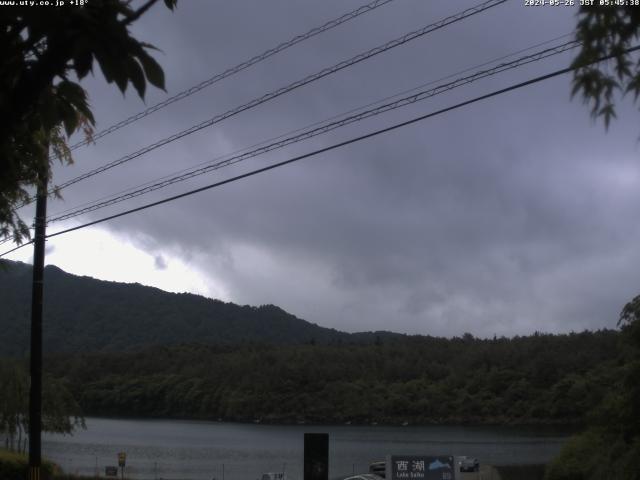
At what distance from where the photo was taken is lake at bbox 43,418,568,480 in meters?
57.6

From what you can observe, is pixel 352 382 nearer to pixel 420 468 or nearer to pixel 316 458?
pixel 420 468

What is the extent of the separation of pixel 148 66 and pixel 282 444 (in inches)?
3110

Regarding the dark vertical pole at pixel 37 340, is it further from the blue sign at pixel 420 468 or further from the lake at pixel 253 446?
the lake at pixel 253 446

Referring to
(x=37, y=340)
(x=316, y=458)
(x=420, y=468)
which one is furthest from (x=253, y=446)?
(x=316, y=458)

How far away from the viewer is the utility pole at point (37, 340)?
709 inches

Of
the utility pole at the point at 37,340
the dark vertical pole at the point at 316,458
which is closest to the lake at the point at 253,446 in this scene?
the utility pole at the point at 37,340

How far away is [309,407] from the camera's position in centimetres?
11438

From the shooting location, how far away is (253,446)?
78.9 meters

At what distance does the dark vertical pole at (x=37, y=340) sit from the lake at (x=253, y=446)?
28.2 metres

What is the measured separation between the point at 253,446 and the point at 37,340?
62735 mm

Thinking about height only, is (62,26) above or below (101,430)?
above

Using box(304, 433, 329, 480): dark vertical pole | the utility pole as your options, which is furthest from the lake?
box(304, 433, 329, 480): dark vertical pole

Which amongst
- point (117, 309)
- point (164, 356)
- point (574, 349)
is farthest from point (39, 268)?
point (117, 309)

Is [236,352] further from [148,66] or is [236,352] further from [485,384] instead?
[148,66]
